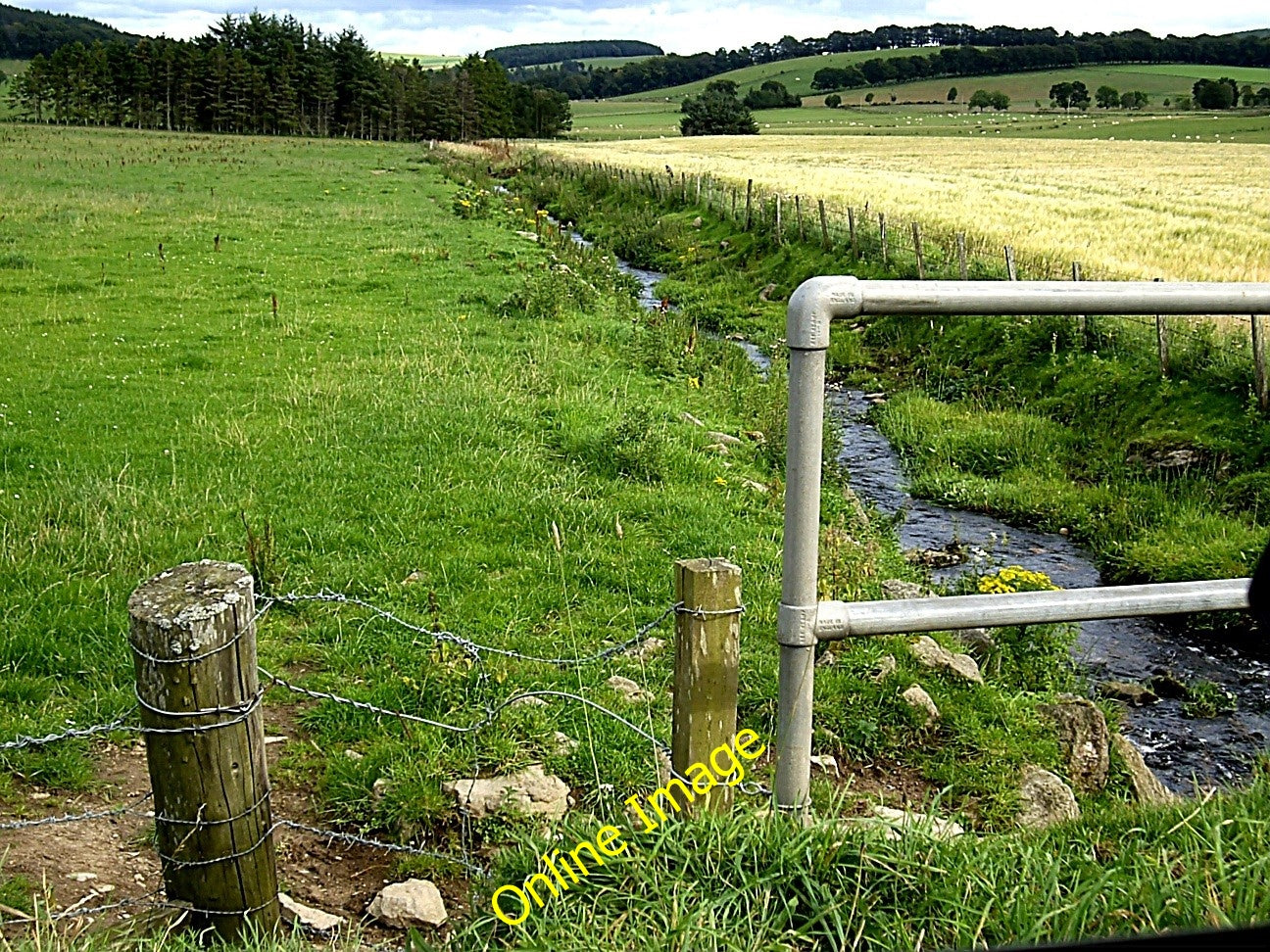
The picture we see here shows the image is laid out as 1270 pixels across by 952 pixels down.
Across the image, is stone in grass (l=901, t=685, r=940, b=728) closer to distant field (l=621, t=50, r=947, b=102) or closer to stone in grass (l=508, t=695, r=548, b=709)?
stone in grass (l=508, t=695, r=548, b=709)

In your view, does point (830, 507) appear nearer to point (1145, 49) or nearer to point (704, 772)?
point (704, 772)

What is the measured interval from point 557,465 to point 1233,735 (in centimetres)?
527

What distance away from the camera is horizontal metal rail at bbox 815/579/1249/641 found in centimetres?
309

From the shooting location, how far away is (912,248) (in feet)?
68.0

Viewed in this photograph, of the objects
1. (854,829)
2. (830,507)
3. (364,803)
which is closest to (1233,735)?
(830,507)

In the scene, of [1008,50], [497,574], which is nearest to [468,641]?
[497,574]

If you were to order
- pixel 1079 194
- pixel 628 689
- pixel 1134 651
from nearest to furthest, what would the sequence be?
pixel 628 689 → pixel 1134 651 → pixel 1079 194

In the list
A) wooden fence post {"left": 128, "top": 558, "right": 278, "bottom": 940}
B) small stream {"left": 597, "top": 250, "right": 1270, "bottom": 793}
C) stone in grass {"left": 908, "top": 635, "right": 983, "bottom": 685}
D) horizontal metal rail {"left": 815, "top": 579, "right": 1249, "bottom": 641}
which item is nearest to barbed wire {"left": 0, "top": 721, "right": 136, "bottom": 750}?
wooden fence post {"left": 128, "top": 558, "right": 278, "bottom": 940}

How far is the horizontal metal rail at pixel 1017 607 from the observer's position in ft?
10.1

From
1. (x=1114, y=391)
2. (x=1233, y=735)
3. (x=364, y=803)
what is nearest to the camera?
(x=364, y=803)

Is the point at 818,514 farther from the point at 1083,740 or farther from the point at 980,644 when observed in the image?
the point at 980,644

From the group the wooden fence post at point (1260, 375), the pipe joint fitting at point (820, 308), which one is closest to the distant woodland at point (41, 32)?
the wooden fence post at point (1260, 375)

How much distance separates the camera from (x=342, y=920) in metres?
4.07

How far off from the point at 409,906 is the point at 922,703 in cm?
315
